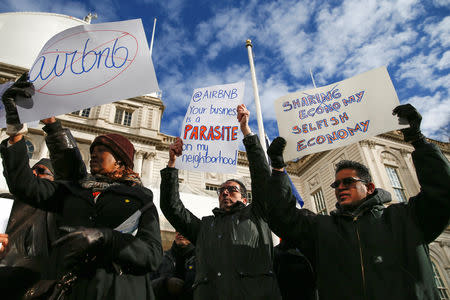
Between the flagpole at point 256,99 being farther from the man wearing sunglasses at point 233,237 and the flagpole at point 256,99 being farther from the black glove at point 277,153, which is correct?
the black glove at point 277,153

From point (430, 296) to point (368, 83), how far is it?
103 inches

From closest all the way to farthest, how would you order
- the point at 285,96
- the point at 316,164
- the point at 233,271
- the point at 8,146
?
the point at 8,146
the point at 233,271
the point at 285,96
the point at 316,164

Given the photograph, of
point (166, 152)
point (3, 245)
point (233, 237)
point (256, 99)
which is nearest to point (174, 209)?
point (233, 237)

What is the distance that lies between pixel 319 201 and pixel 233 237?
66.1 ft

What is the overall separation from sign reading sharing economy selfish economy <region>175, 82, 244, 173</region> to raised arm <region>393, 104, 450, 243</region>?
1955mm

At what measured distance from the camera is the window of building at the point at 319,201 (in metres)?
20.7

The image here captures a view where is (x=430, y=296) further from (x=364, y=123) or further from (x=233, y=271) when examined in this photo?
(x=364, y=123)

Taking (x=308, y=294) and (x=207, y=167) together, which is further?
(x=207, y=167)

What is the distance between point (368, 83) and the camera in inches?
142

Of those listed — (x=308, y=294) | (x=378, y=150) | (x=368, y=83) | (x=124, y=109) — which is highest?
(x=124, y=109)

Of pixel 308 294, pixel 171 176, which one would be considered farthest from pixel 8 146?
pixel 308 294

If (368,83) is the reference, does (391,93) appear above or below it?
below

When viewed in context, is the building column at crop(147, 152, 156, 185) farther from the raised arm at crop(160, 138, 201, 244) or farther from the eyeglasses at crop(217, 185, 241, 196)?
the eyeglasses at crop(217, 185, 241, 196)

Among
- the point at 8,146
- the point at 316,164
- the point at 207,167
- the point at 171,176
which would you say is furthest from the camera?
the point at 316,164
